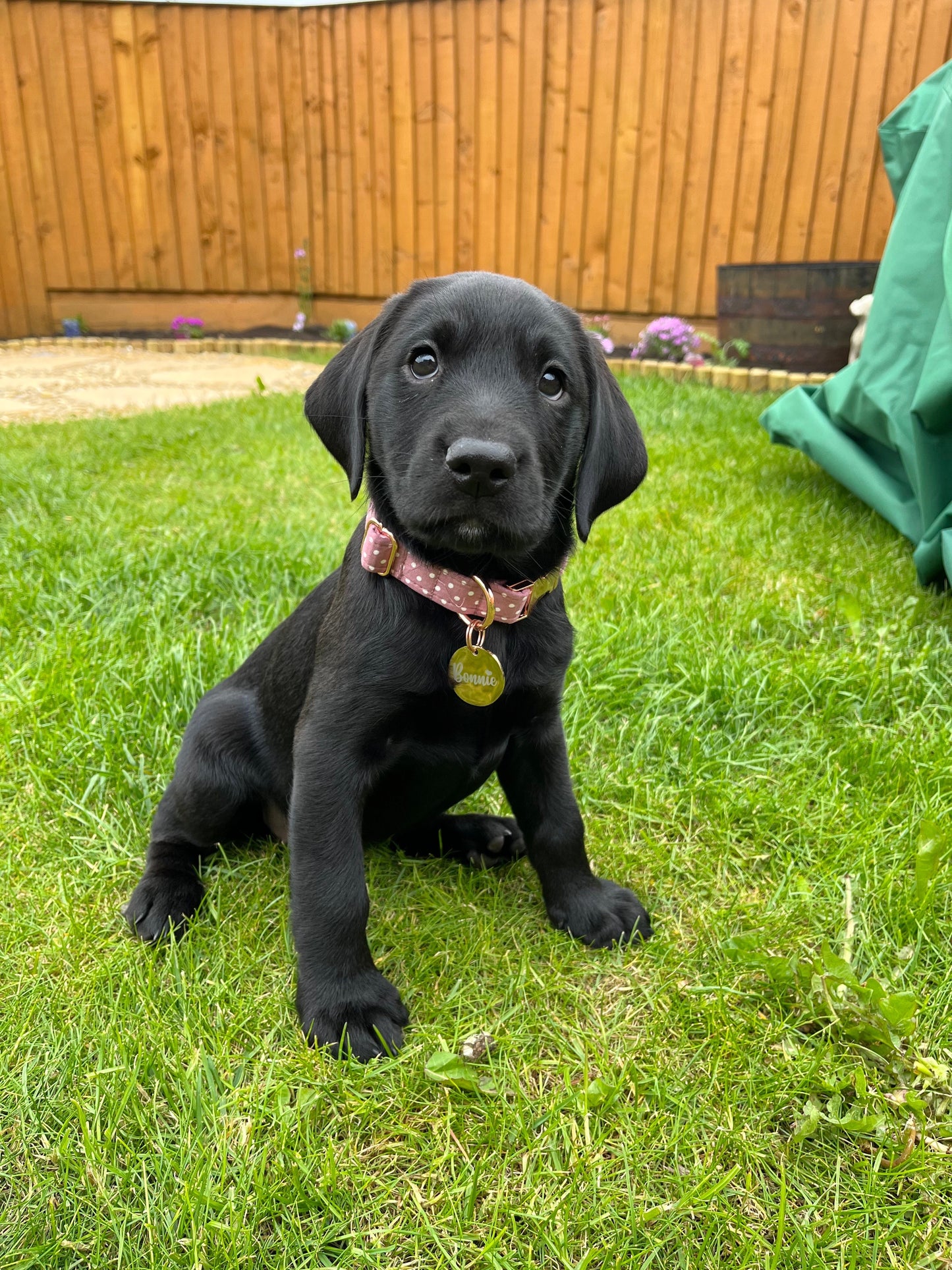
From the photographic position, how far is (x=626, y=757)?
2.63m

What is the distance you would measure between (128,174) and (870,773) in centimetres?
1044

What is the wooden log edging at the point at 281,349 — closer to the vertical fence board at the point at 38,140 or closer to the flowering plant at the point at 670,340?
the flowering plant at the point at 670,340

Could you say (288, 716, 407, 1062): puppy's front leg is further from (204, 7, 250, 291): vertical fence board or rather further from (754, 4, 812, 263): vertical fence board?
(204, 7, 250, 291): vertical fence board

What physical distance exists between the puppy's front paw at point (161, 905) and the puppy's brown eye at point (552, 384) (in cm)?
130

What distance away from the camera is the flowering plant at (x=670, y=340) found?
803 centimetres

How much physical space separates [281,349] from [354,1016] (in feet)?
30.2

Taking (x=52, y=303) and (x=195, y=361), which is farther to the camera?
(x=52, y=303)

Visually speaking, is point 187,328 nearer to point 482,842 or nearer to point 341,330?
→ point 341,330

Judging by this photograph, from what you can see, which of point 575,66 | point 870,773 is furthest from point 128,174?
point 870,773

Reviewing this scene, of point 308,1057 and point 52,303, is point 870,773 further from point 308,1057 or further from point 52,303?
point 52,303

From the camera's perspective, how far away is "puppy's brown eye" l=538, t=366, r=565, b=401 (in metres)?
1.86

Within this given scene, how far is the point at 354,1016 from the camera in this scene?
1719 millimetres

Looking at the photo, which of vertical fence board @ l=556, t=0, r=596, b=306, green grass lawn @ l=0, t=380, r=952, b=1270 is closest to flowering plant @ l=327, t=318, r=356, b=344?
vertical fence board @ l=556, t=0, r=596, b=306

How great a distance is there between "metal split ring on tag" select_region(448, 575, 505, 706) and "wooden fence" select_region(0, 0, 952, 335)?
25.0ft
